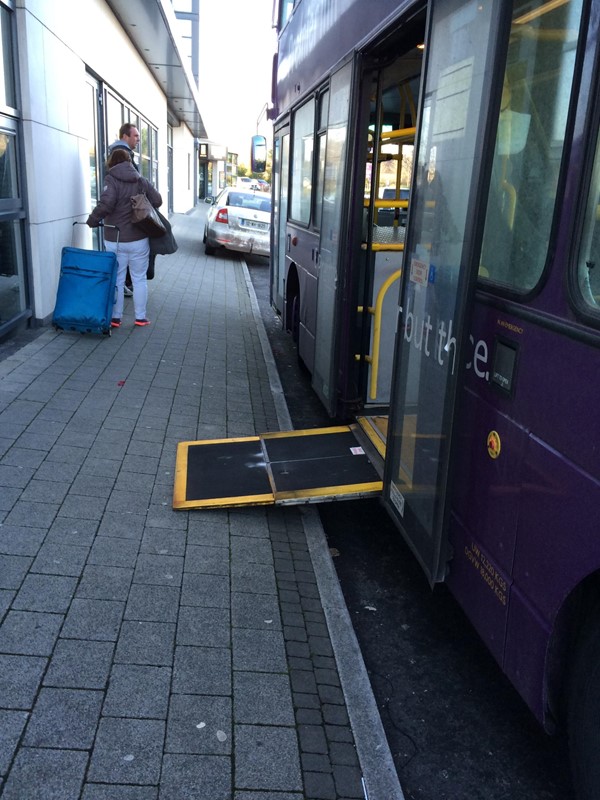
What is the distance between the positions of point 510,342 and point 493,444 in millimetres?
390

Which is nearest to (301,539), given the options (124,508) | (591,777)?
(124,508)

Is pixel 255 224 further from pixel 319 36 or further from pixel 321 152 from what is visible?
pixel 321 152

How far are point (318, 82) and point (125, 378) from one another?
122 inches

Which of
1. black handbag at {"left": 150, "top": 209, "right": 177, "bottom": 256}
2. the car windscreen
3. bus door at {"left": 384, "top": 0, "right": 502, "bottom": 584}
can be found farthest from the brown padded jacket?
the car windscreen

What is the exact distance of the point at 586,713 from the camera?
7.46 ft

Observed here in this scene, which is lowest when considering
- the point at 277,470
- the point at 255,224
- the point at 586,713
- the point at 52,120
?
the point at 277,470

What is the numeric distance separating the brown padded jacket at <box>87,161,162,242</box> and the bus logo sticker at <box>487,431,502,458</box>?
6.67m

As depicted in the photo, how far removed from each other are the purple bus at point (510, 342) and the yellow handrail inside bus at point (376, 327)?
1.63 meters

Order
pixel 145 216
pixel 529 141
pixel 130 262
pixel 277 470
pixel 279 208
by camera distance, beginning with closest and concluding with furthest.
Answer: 1. pixel 529 141
2. pixel 277 470
3. pixel 145 216
4. pixel 130 262
5. pixel 279 208

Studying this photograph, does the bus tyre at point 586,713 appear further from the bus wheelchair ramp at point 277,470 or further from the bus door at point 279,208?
the bus door at point 279,208

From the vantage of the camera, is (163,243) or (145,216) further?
(163,243)

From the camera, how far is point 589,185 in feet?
7.28

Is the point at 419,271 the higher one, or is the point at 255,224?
the point at 419,271

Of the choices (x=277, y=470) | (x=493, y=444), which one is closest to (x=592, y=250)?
(x=493, y=444)
